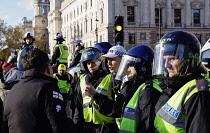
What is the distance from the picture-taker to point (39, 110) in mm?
3428

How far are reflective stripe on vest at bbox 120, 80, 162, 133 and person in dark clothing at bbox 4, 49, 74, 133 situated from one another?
0.56 metres

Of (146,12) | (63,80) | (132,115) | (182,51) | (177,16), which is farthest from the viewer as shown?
(177,16)

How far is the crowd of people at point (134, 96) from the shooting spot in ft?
9.15

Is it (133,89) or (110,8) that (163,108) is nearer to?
(133,89)

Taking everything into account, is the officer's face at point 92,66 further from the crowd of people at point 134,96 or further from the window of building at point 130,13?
the window of building at point 130,13

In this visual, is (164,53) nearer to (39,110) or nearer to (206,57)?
(39,110)

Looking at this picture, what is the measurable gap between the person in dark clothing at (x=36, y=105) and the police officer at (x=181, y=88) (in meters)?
0.98

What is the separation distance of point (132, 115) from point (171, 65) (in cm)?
71

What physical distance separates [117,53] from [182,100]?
7.65ft

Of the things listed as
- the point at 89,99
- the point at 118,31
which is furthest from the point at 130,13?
the point at 89,99

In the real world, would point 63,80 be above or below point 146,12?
below

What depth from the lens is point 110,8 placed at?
53.0m

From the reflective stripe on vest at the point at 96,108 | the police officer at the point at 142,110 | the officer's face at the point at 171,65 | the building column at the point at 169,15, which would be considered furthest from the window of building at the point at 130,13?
the officer's face at the point at 171,65

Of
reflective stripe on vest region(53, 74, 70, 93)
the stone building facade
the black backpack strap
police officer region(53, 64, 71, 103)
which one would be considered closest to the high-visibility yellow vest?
police officer region(53, 64, 71, 103)
